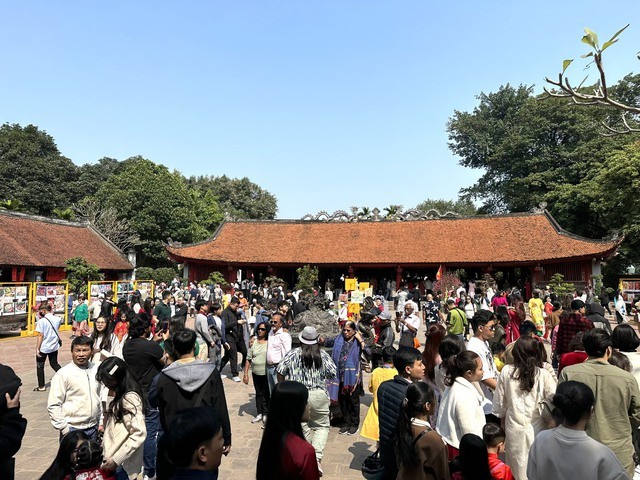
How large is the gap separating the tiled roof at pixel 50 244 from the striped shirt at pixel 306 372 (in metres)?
20.8

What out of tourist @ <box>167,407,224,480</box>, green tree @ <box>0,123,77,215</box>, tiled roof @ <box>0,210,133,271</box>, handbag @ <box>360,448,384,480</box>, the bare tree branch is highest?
green tree @ <box>0,123,77,215</box>

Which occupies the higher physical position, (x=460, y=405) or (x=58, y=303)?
(x=460, y=405)

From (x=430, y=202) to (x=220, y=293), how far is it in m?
52.1

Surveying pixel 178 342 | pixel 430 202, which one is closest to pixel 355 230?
pixel 178 342

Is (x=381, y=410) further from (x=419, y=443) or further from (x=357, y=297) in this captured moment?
(x=357, y=297)

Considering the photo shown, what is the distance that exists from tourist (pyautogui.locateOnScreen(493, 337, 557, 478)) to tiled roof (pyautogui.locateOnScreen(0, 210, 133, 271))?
22.7 m

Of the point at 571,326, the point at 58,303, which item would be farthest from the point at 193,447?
the point at 58,303

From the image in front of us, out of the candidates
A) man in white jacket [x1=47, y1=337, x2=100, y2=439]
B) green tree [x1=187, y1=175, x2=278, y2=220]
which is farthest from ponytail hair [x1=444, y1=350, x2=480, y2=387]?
green tree [x1=187, y1=175, x2=278, y2=220]

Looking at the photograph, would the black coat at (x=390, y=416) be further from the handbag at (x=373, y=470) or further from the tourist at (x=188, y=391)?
the tourist at (x=188, y=391)

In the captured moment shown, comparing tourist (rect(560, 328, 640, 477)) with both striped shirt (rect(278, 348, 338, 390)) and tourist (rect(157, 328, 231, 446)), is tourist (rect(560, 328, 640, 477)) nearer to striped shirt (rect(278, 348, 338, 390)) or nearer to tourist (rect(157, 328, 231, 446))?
striped shirt (rect(278, 348, 338, 390))

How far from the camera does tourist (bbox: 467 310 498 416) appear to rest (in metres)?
4.32

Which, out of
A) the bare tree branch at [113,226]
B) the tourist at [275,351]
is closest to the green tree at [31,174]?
the bare tree branch at [113,226]

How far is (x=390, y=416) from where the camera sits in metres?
3.34

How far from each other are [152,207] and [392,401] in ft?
118
